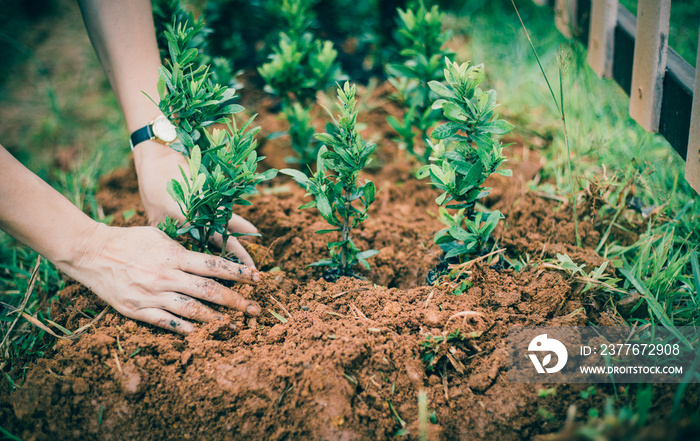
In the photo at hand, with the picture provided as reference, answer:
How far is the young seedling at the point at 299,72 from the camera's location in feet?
7.63

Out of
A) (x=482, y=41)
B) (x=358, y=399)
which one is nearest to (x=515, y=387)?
(x=358, y=399)

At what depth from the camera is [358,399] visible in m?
1.47

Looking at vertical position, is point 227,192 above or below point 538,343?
above

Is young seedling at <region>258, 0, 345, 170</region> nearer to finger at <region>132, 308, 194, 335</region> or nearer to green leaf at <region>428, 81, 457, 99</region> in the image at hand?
green leaf at <region>428, 81, 457, 99</region>

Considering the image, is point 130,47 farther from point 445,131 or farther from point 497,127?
point 497,127

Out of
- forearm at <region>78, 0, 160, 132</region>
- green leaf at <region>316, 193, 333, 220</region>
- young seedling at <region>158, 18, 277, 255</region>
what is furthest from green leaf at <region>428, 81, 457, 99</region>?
forearm at <region>78, 0, 160, 132</region>

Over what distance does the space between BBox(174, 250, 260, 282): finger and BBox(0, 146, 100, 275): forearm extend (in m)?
0.40

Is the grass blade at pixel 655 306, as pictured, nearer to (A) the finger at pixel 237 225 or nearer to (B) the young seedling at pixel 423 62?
(B) the young seedling at pixel 423 62

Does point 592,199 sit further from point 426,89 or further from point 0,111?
point 0,111

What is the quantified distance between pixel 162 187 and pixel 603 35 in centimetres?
275

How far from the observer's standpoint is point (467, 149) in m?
1.72

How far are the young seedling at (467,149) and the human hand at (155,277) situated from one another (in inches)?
34.0

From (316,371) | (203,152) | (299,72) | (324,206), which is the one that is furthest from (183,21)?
(316,371)

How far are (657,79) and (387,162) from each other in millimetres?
1485
